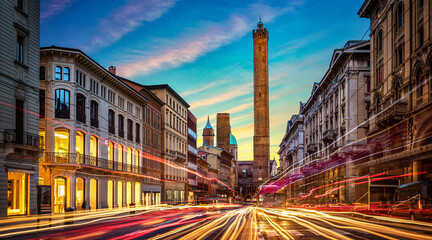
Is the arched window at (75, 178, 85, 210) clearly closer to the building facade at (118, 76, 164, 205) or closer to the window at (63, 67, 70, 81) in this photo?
the window at (63, 67, 70, 81)

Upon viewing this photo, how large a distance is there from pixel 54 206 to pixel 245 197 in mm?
153856

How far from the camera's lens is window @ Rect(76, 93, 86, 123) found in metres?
39.6

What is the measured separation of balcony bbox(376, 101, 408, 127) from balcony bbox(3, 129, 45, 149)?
26681 millimetres

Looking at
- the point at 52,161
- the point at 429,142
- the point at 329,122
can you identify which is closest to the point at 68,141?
the point at 52,161

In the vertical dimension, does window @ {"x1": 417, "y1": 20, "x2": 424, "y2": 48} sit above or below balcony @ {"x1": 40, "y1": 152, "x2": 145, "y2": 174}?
above

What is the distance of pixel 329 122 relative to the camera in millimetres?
62594

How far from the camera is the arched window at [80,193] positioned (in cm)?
3970

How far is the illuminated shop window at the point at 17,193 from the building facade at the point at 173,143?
3695 centimetres

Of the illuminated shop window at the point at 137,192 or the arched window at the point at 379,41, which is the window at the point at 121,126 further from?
the arched window at the point at 379,41

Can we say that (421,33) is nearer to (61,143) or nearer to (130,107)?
(61,143)

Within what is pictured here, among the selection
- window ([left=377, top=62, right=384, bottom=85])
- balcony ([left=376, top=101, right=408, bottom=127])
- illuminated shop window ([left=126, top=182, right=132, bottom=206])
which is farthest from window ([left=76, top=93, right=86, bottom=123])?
window ([left=377, top=62, right=384, bottom=85])

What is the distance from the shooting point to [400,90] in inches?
1452

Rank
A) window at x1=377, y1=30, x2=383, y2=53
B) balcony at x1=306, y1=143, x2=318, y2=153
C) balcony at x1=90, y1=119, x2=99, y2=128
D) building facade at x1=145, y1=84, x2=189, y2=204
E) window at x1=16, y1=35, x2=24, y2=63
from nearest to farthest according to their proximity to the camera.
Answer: window at x1=16, y1=35, x2=24, y2=63
balcony at x1=90, y1=119, x2=99, y2=128
window at x1=377, y1=30, x2=383, y2=53
building facade at x1=145, y1=84, x2=189, y2=204
balcony at x1=306, y1=143, x2=318, y2=153

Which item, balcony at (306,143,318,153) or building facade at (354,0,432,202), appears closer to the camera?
building facade at (354,0,432,202)
